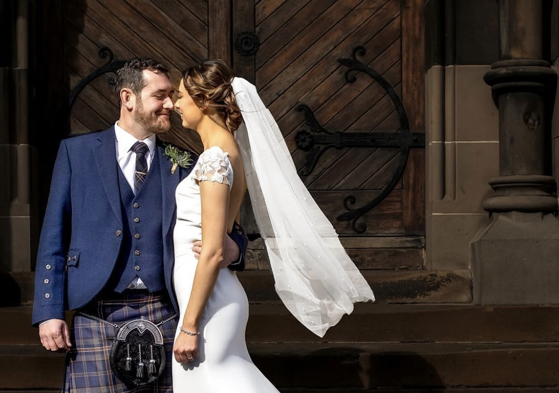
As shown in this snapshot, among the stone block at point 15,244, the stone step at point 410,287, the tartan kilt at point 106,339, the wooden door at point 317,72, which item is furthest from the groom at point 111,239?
the wooden door at point 317,72

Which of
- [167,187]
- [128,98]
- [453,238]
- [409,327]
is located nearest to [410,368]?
[409,327]

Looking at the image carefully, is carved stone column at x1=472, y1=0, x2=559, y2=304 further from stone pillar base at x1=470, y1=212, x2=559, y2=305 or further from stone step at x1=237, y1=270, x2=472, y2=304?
stone step at x1=237, y1=270, x2=472, y2=304

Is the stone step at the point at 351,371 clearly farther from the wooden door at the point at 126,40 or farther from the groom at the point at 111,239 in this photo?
the wooden door at the point at 126,40

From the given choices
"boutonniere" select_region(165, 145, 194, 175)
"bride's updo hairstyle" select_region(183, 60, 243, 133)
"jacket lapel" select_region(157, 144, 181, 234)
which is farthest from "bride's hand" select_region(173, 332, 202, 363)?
"bride's updo hairstyle" select_region(183, 60, 243, 133)

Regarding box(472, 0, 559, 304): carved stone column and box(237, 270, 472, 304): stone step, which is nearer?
box(472, 0, 559, 304): carved stone column

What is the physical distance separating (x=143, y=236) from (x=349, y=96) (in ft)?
13.1

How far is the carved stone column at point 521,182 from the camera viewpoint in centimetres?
665

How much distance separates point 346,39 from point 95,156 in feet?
13.2

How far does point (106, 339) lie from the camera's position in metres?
3.90

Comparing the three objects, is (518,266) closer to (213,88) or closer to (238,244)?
(238,244)

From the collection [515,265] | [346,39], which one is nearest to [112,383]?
[515,265]

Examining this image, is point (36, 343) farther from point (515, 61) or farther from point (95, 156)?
point (515, 61)

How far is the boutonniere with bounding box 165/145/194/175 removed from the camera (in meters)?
4.06

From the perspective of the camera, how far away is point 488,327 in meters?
6.29
